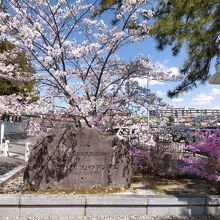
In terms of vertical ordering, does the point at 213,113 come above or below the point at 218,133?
above

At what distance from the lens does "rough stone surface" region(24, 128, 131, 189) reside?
692 cm

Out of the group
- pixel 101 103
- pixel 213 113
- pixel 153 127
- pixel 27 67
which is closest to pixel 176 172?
pixel 153 127

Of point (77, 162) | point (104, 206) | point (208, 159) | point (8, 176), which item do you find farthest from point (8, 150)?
point (208, 159)

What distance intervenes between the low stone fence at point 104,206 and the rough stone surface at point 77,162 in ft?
3.25

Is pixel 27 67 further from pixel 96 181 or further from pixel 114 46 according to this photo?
pixel 96 181

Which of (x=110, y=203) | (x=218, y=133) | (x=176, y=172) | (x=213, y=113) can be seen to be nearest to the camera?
(x=110, y=203)

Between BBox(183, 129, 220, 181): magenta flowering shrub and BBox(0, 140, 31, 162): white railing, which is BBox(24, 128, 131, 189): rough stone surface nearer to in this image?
BBox(183, 129, 220, 181): magenta flowering shrub

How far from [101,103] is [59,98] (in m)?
0.85

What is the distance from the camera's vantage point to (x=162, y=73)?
8438mm

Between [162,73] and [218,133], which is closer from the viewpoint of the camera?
[218,133]

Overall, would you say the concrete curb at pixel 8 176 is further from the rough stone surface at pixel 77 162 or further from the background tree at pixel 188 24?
the background tree at pixel 188 24

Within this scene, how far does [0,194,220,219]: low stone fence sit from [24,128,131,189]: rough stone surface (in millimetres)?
991

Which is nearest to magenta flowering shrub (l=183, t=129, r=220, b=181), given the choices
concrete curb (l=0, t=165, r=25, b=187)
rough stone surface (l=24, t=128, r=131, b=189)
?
rough stone surface (l=24, t=128, r=131, b=189)

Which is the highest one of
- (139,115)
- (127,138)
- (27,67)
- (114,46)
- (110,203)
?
(114,46)
